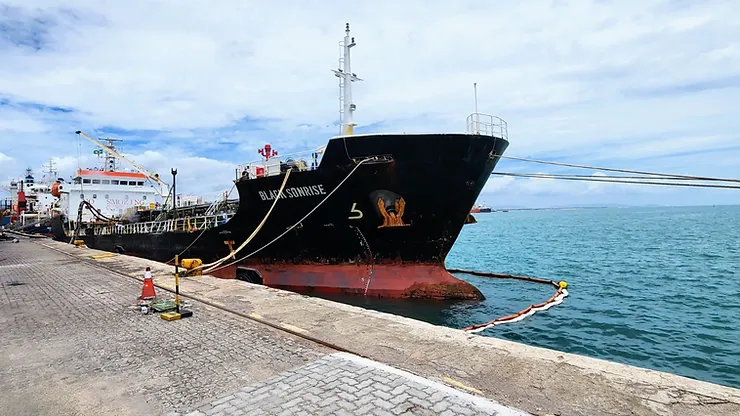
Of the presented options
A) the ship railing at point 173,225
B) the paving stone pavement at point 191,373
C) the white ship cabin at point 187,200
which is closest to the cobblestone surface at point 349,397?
the paving stone pavement at point 191,373

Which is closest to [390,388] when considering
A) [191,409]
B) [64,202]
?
[191,409]

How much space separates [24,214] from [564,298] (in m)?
64.5

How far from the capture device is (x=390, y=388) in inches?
142

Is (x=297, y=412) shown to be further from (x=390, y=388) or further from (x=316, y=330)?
(x=316, y=330)

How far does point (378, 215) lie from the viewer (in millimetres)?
11172

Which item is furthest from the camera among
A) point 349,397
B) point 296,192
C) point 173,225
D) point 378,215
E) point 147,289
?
point 173,225

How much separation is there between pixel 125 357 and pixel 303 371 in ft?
7.41

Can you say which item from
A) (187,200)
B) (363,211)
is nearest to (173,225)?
(187,200)

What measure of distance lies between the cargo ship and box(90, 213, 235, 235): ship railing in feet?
6.25

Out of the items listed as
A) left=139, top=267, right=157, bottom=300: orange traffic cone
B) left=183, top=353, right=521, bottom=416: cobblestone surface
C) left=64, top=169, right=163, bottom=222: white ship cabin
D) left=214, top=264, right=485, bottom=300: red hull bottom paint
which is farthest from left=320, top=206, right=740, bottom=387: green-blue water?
left=64, top=169, right=163, bottom=222: white ship cabin

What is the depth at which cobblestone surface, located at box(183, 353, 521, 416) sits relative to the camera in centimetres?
324

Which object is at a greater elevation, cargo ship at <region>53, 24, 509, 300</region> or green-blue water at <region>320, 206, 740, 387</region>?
cargo ship at <region>53, 24, 509, 300</region>

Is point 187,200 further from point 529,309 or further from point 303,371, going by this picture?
point 303,371

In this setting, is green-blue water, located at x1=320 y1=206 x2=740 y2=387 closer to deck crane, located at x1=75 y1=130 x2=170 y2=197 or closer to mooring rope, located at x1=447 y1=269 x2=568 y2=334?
mooring rope, located at x1=447 y1=269 x2=568 y2=334
